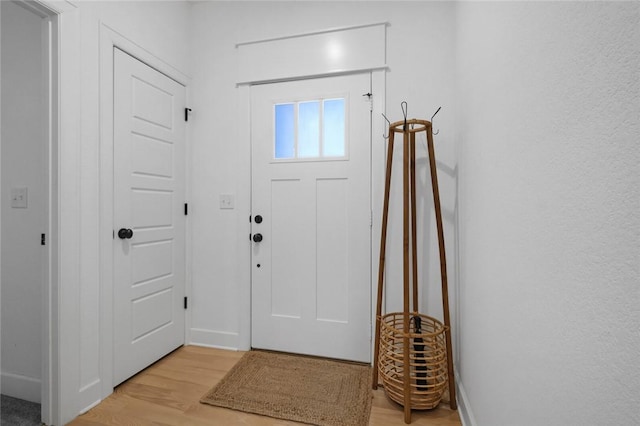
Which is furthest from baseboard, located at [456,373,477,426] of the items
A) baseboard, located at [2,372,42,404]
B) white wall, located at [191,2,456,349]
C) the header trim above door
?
baseboard, located at [2,372,42,404]

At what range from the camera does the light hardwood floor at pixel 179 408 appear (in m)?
1.51

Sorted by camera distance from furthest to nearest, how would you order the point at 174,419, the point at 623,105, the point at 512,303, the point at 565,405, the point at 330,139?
the point at 330,139 → the point at 174,419 → the point at 512,303 → the point at 565,405 → the point at 623,105

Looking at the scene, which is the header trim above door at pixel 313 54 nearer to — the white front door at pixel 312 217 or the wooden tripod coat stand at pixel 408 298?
the white front door at pixel 312 217

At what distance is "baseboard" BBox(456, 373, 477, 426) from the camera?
1381 millimetres

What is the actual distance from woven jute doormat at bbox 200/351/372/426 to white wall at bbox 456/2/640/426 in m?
0.68

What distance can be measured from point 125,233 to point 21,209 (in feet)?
1.91


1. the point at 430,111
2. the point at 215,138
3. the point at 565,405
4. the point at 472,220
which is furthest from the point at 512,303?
the point at 215,138

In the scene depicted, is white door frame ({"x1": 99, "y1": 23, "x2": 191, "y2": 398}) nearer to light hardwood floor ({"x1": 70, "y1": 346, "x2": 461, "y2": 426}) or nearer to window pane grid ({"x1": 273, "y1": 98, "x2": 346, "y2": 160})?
light hardwood floor ({"x1": 70, "y1": 346, "x2": 461, "y2": 426})

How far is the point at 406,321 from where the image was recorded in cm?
156

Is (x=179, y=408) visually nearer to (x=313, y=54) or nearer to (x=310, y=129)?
(x=310, y=129)

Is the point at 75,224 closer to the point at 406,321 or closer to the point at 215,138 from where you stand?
the point at 215,138

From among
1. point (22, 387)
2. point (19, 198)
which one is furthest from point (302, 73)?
point (22, 387)

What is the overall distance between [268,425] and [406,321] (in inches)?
33.6

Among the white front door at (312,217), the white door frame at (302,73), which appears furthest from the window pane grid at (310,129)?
the white door frame at (302,73)
